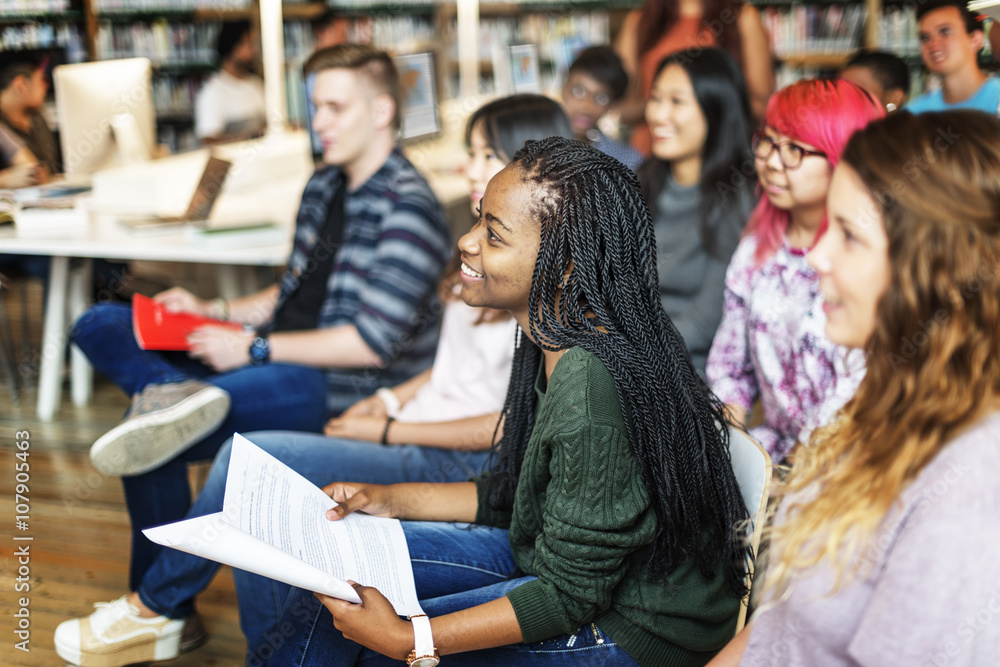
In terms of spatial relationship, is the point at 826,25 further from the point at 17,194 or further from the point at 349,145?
the point at 17,194

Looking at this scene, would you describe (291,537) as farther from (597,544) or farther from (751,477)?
(751,477)

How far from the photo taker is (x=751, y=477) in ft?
3.70

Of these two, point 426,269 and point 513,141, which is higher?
point 513,141

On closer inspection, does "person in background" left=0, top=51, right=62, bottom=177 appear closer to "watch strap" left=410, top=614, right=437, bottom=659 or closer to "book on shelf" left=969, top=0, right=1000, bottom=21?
"watch strap" left=410, top=614, right=437, bottom=659

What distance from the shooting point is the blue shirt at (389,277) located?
1.95m

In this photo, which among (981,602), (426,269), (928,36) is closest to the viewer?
(981,602)

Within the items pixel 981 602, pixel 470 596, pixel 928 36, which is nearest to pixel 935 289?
pixel 981 602

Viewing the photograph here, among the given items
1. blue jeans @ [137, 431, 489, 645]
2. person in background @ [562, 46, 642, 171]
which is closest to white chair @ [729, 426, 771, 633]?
blue jeans @ [137, 431, 489, 645]

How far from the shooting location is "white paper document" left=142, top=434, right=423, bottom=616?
94cm

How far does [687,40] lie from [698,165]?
48.6 inches

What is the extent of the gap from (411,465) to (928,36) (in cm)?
210

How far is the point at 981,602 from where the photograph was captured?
0.73m

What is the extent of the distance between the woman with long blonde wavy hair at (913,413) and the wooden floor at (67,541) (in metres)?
1.31

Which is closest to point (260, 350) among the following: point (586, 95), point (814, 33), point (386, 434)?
point (386, 434)
